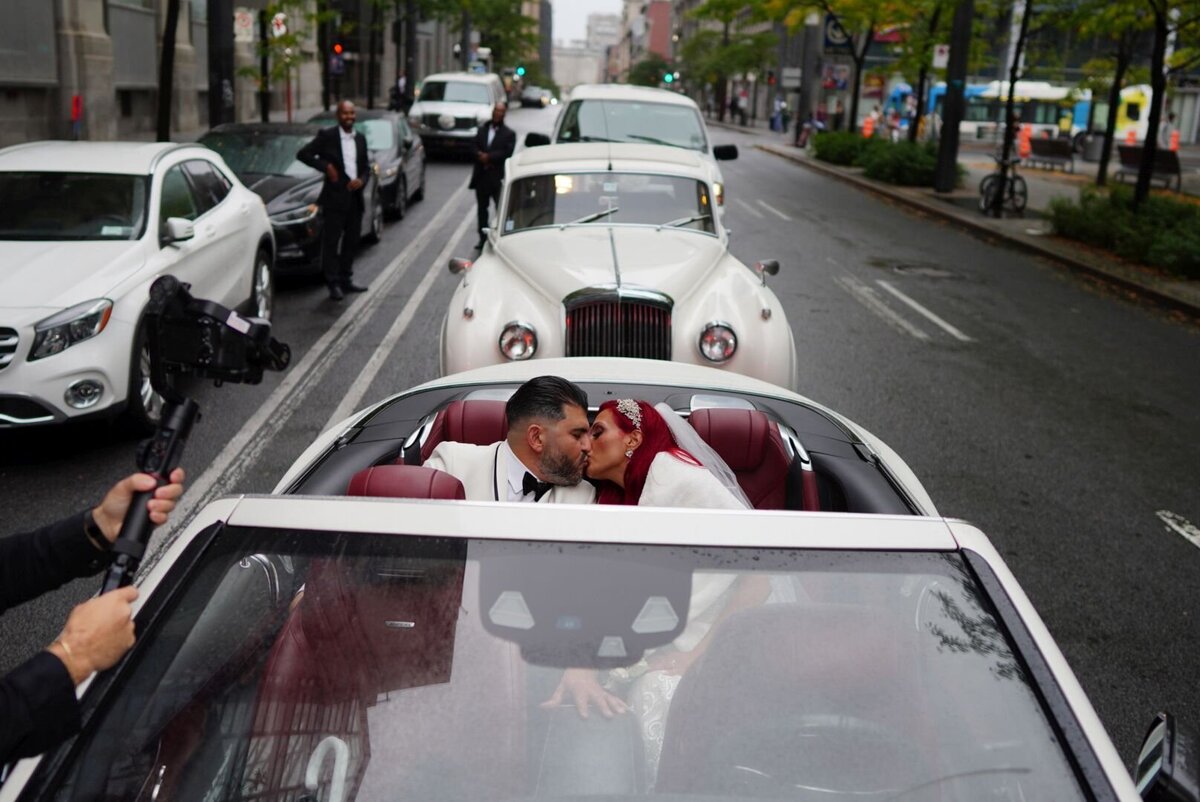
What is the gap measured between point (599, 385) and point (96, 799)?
8.75ft

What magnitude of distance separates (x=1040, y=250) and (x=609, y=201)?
11.4m

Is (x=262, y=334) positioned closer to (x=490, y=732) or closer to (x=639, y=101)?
(x=490, y=732)

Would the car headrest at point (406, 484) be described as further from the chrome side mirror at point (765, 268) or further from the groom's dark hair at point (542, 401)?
the chrome side mirror at point (765, 268)

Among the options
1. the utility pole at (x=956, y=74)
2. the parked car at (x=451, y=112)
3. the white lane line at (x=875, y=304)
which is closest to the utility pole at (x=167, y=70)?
the white lane line at (x=875, y=304)

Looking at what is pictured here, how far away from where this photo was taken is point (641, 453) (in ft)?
12.3

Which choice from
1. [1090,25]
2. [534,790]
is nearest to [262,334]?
[534,790]

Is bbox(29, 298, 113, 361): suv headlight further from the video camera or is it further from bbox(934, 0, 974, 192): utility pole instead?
bbox(934, 0, 974, 192): utility pole

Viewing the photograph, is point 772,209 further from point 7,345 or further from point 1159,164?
point 7,345

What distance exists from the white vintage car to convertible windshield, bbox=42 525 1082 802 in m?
4.70

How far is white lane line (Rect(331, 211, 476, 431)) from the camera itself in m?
8.52

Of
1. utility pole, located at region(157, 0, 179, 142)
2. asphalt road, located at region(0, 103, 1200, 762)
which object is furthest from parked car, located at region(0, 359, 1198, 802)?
utility pole, located at region(157, 0, 179, 142)

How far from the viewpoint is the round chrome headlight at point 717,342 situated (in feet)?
Answer: 23.6

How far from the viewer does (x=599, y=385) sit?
4535 millimetres

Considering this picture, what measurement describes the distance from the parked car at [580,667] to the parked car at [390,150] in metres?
14.4
